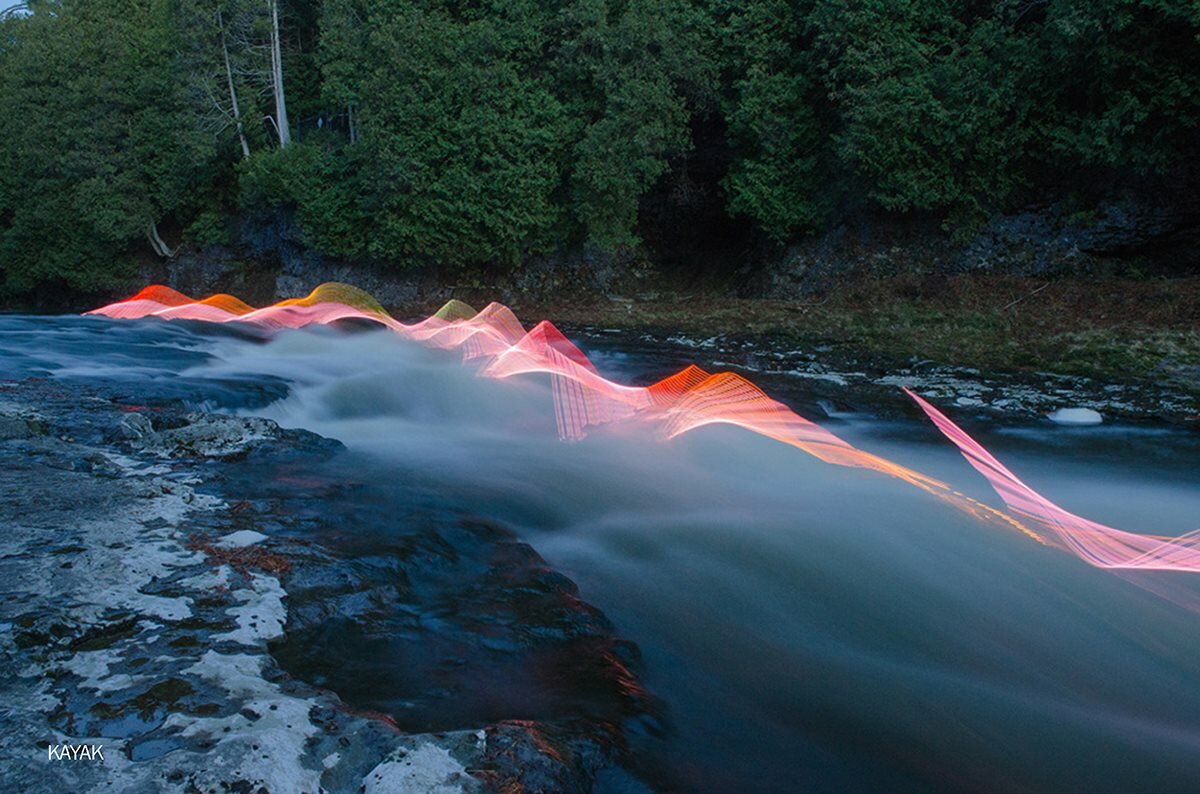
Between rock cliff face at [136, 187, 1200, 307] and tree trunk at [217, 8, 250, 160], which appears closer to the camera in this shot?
rock cliff face at [136, 187, 1200, 307]

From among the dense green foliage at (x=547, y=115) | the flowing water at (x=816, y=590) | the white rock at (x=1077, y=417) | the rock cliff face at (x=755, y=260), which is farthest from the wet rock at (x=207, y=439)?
the rock cliff face at (x=755, y=260)

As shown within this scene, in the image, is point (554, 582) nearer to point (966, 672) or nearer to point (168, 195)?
point (966, 672)

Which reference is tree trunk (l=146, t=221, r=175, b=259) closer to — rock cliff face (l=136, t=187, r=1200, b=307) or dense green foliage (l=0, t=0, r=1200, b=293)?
dense green foliage (l=0, t=0, r=1200, b=293)

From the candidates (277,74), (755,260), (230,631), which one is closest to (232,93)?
(277,74)

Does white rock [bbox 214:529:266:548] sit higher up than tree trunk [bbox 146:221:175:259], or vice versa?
tree trunk [bbox 146:221:175:259]

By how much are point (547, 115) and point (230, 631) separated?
1689 cm

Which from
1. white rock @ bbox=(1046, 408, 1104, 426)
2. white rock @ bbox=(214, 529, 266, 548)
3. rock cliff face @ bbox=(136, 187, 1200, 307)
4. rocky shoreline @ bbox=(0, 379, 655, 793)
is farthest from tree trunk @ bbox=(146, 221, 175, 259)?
white rock @ bbox=(1046, 408, 1104, 426)

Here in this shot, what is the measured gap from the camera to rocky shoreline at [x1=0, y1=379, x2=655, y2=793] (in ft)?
7.03

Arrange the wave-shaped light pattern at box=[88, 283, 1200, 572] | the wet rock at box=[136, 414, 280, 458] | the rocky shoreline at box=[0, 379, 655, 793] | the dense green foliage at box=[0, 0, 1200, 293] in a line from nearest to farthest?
the rocky shoreline at box=[0, 379, 655, 793] → the wave-shaped light pattern at box=[88, 283, 1200, 572] → the wet rock at box=[136, 414, 280, 458] → the dense green foliage at box=[0, 0, 1200, 293]

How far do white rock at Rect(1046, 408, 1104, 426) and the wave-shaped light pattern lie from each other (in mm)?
1234

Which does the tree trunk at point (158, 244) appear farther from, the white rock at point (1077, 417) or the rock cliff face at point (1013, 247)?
the white rock at point (1077, 417)

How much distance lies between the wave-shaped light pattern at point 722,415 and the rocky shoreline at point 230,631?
11.3 ft

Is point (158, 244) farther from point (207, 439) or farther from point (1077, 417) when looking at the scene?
point (1077, 417)

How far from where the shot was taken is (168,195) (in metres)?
25.7
